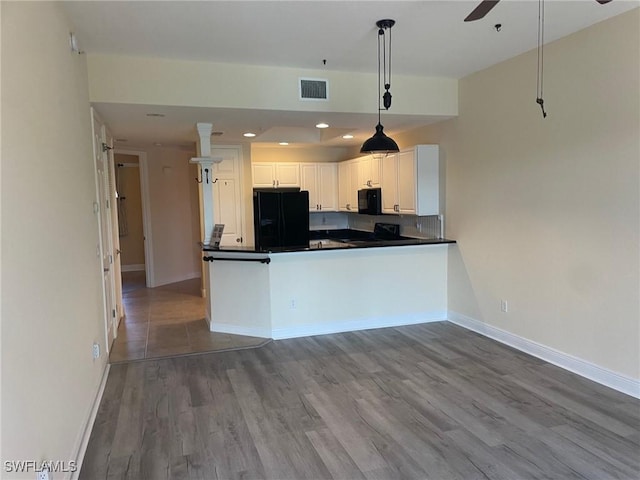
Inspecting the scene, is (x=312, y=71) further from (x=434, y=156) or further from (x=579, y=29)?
(x=579, y=29)

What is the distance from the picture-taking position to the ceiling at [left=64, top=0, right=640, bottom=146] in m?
2.89

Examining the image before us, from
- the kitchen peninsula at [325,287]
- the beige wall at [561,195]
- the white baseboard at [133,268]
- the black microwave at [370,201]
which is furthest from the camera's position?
the white baseboard at [133,268]

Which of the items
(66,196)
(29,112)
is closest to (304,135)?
(66,196)

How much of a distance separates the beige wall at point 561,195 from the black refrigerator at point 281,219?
5.95 ft

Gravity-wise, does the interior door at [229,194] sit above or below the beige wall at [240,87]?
below

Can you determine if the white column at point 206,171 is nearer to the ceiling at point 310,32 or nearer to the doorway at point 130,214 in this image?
the ceiling at point 310,32

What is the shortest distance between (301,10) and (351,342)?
3.09m

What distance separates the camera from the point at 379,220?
700 centimetres

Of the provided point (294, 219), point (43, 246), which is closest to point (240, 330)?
point (294, 219)

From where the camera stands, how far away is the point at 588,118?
339 centimetres

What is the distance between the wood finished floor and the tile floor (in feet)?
0.88

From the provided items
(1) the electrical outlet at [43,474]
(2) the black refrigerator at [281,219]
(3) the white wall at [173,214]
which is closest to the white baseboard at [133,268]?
(3) the white wall at [173,214]

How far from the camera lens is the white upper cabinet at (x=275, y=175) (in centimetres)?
713

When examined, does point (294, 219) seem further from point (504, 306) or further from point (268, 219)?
point (504, 306)
